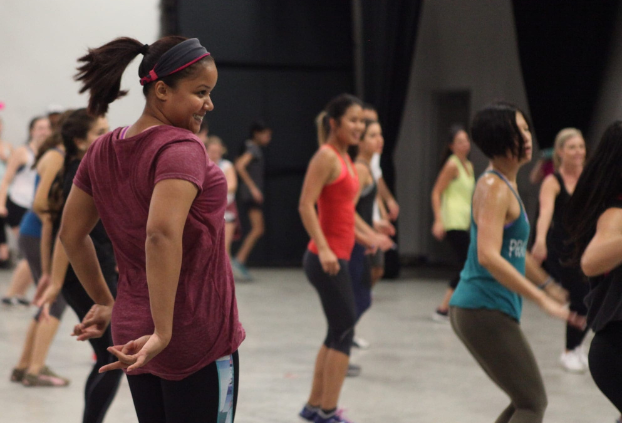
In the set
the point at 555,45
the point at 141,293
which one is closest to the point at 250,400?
the point at 141,293

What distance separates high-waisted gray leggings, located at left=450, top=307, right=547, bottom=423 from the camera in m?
2.53

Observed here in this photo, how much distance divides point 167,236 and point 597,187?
4.54 feet

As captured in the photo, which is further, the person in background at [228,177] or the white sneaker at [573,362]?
the person in background at [228,177]

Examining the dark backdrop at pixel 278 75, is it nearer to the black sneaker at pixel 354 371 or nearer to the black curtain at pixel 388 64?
the black curtain at pixel 388 64

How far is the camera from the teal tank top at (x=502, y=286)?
262 centimetres

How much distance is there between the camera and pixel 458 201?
253 inches

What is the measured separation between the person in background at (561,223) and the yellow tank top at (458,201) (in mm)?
1386

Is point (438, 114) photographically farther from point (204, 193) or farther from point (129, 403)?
point (204, 193)

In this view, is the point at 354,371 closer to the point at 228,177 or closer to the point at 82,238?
the point at 82,238

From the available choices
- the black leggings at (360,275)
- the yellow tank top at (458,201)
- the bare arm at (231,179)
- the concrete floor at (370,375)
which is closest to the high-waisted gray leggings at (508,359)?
the concrete floor at (370,375)

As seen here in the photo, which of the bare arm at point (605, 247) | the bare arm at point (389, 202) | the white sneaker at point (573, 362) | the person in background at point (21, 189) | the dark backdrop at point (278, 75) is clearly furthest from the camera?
the dark backdrop at point (278, 75)

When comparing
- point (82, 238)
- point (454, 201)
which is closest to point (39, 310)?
point (82, 238)

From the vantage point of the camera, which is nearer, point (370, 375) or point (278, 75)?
point (370, 375)

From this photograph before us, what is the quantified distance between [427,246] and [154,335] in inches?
346
